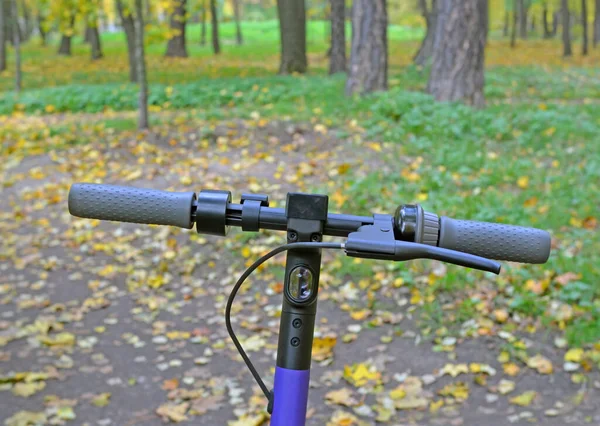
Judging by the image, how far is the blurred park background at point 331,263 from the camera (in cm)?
468

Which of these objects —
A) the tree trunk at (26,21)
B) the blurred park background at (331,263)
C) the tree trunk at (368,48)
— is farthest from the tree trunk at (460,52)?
the tree trunk at (26,21)

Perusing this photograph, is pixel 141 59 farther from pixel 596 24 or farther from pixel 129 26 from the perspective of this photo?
pixel 596 24

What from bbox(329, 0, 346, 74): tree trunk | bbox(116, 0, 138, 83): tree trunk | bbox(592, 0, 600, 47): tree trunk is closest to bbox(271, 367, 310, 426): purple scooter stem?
bbox(116, 0, 138, 83): tree trunk

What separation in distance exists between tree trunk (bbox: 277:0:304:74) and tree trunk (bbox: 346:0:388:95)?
19.6 feet

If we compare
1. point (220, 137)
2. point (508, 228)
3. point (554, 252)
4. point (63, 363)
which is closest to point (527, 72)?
point (220, 137)

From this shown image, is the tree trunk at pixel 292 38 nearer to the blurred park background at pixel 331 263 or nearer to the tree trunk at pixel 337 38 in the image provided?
the tree trunk at pixel 337 38

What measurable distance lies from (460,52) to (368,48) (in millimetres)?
1633

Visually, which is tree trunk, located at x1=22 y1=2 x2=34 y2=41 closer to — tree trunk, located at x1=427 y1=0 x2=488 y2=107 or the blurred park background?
the blurred park background

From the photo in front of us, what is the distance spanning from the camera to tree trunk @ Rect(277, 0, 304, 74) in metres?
17.2

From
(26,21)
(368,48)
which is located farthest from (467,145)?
(26,21)

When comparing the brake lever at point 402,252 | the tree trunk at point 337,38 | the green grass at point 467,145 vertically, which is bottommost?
the green grass at point 467,145

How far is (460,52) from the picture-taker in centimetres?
1023

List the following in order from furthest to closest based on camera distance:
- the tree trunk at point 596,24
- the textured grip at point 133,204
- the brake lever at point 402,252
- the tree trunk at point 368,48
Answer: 1. the tree trunk at point 596,24
2. the tree trunk at point 368,48
3. the textured grip at point 133,204
4. the brake lever at point 402,252

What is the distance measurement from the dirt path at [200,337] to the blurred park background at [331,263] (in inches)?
0.7
